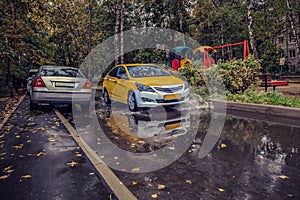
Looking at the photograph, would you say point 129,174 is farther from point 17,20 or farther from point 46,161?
point 17,20

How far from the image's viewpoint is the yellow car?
7.99 metres

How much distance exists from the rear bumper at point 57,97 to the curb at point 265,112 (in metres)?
5.15

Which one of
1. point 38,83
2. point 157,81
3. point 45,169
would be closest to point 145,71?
point 157,81

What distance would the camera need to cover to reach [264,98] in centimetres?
865

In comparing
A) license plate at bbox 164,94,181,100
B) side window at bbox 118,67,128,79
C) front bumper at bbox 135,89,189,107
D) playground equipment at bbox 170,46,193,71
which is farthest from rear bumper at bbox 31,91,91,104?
playground equipment at bbox 170,46,193,71

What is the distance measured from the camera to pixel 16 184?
10.2 feet

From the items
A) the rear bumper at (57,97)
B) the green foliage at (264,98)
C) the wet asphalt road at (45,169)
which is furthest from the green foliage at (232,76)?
the wet asphalt road at (45,169)

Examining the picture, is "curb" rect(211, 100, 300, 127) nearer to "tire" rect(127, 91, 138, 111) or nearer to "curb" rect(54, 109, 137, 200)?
"tire" rect(127, 91, 138, 111)

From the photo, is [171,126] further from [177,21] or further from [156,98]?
[177,21]

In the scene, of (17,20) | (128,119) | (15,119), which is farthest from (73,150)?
(17,20)

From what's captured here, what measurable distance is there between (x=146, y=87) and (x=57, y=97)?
3312 mm

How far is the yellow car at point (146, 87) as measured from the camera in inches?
315

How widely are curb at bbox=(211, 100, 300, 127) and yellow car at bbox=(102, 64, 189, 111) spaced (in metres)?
1.77

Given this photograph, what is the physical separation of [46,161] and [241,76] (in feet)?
27.6
